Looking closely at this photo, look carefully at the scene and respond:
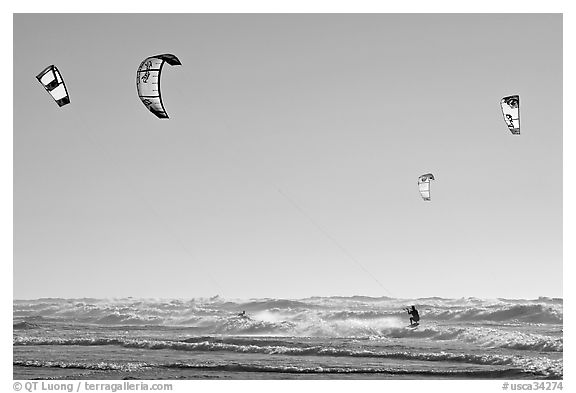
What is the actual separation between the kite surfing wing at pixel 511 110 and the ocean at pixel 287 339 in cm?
420

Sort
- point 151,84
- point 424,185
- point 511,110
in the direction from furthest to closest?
point 424,185
point 511,110
point 151,84

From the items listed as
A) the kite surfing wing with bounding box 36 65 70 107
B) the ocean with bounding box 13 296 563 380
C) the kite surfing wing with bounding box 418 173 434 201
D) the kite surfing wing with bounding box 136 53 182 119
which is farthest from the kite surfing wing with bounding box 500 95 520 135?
the kite surfing wing with bounding box 36 65 70 107

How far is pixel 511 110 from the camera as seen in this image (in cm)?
1443

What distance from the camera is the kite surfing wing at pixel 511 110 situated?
14.4m

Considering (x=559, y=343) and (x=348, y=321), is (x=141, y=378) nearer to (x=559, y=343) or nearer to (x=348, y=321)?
(x=348, y=321)

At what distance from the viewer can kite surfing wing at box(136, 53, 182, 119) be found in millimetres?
13109

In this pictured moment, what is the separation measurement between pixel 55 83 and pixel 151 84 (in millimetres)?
1776

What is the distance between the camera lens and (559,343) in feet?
48.6

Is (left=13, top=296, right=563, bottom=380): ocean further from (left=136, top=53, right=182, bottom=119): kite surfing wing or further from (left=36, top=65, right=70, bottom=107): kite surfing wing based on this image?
(left=36, top=65, right=70, bottom=107): kite surfing wing

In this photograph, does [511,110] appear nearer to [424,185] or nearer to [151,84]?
[424,185]

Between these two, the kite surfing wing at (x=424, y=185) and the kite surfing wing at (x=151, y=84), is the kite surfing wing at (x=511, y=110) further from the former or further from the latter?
the kite surfing wing at (x=151, y=84)

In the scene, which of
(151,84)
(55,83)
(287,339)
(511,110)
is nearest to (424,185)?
(511,110)
